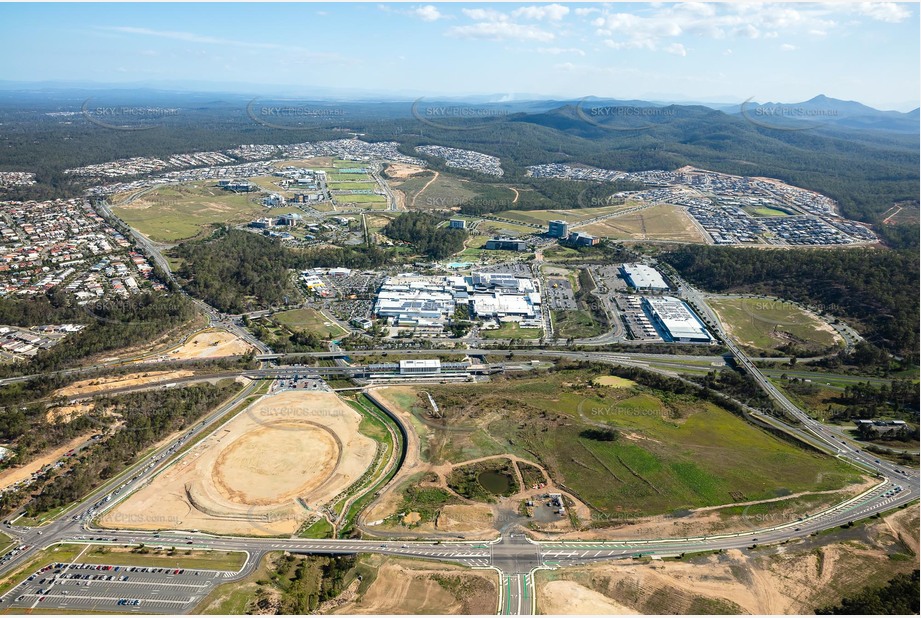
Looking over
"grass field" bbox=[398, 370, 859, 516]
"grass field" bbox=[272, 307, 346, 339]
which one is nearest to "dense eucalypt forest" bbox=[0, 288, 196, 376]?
"grass field" bbox=[272, 307, 346, 339]

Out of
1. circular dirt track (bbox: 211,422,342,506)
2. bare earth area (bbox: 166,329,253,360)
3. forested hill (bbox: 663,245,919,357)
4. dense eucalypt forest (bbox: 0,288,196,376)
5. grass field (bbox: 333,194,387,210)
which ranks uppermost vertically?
grass field (bbox: 333,194,387,210)

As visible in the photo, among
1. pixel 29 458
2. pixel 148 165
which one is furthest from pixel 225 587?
pixel 148 165

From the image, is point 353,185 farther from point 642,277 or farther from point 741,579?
point 741,579

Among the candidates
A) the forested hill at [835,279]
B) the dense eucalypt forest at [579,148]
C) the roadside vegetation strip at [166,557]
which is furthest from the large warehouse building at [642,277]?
the roadside vegetation strip at [166,557]

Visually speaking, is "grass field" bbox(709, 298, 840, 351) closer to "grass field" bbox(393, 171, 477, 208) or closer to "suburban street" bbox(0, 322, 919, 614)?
"suburban street" bbox(0, 322, 919, 614)

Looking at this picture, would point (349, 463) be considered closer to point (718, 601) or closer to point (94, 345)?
point (718, 601)

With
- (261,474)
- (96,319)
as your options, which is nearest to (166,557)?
(261,474)

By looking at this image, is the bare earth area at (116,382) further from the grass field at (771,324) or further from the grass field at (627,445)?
the grass field at (771,324)
